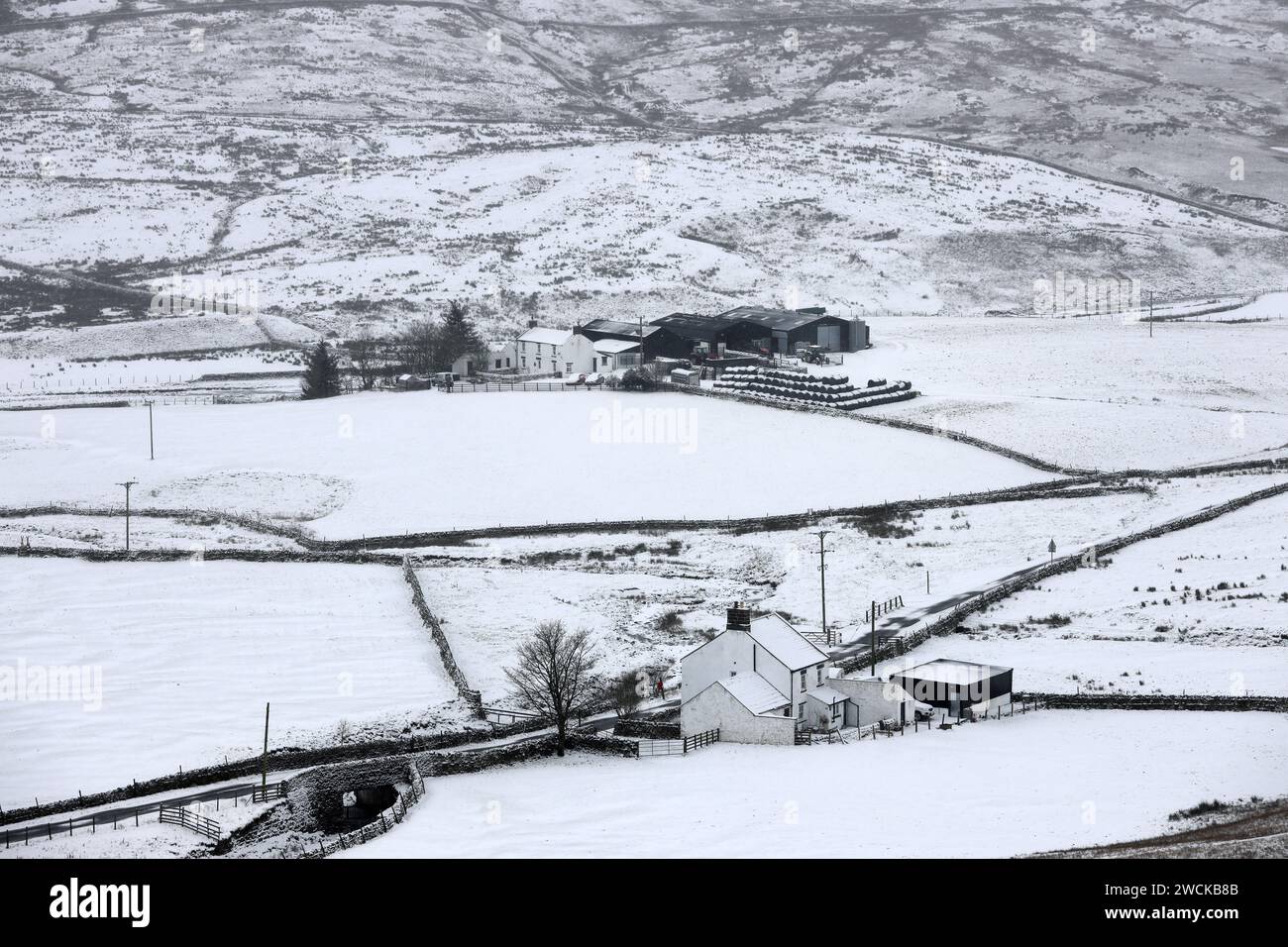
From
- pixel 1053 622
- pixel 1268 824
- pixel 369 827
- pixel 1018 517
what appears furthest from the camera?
pixel 1018 517

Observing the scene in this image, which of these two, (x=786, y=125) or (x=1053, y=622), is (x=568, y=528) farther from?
(x=786, y=125)

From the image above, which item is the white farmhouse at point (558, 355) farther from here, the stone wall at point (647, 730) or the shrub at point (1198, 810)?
the shrub at point (1198, 810)

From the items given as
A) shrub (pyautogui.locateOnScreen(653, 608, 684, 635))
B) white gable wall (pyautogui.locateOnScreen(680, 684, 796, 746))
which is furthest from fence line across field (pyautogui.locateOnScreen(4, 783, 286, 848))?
shrub (pyautogui.locateOnScreen(653, 608, 684, 635))

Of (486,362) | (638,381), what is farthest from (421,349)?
(638,381)

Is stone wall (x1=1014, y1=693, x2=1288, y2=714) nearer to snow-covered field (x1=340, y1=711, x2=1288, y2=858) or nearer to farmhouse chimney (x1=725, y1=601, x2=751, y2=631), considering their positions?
snow-covered field (x1=340, y1=711, x2=1288, y2=858)
